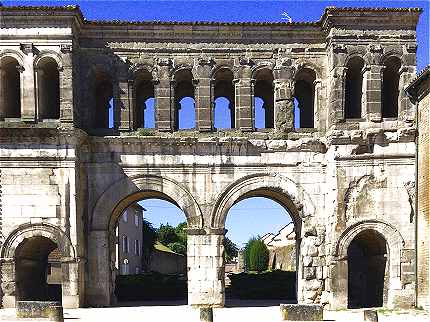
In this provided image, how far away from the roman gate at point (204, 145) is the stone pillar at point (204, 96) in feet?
0.12

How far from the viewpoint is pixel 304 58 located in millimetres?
18531

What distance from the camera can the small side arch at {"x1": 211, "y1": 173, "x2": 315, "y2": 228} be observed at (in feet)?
59.4

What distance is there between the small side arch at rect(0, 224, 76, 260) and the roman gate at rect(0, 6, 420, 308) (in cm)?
4

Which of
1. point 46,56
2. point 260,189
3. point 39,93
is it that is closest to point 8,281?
point 39,93

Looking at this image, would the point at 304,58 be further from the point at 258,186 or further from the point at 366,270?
the point at 366,270

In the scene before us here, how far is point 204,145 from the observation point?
18.1 m

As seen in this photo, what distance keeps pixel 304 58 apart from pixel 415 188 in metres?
5.47

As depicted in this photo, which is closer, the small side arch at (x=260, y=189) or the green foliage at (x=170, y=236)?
the small side arch at (x=260, y=189)

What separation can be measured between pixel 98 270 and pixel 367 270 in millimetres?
9552

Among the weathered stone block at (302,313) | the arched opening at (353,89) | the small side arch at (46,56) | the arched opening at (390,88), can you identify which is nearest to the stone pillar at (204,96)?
the small side arch at (46,56)

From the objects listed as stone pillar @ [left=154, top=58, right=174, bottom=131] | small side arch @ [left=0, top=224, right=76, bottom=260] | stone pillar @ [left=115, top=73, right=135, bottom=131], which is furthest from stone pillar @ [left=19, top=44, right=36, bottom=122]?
stone pillar @ [left=154, top=58, right=174, bottom=131]

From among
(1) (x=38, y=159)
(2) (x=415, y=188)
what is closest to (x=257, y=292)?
(2) (x=415, y=188)

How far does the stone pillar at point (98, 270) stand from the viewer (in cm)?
1786

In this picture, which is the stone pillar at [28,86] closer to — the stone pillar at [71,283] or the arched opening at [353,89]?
the stone pillar at [71,283]
